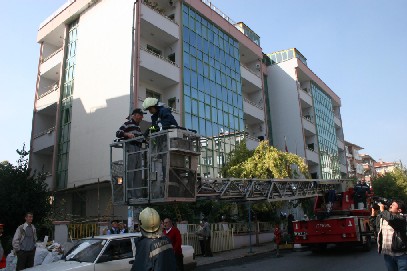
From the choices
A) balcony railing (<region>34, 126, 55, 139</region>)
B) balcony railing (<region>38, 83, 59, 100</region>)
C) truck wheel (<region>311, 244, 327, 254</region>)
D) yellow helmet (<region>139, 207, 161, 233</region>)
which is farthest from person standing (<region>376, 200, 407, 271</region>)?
balcony railing (<region>38, 83, 59, 100</region>)

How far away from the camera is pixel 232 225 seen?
66.4 ft

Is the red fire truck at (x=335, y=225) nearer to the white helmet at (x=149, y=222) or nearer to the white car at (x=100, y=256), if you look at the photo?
the white car at (x=100, y=256)

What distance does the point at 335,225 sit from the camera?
44.5 ft

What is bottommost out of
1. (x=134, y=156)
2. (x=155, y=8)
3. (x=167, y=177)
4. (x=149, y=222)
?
(x=149, y=222)

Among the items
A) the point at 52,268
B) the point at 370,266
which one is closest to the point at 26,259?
the point at 52,268

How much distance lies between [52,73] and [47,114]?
336 centimetres

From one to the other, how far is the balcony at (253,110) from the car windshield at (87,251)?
23323 mm

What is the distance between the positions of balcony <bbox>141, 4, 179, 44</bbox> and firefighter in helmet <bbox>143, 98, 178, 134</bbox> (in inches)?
676

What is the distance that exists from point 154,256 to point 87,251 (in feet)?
16.5

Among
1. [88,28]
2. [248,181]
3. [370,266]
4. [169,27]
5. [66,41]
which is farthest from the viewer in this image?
[66,41]

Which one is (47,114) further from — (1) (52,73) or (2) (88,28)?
(2) (88,28)

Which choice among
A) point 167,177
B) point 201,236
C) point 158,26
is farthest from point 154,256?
point 158,26

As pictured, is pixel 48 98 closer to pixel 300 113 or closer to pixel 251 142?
pixel 251 142

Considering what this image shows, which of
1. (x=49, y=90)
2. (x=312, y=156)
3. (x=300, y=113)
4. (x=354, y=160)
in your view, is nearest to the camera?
(x=49, y=90)
